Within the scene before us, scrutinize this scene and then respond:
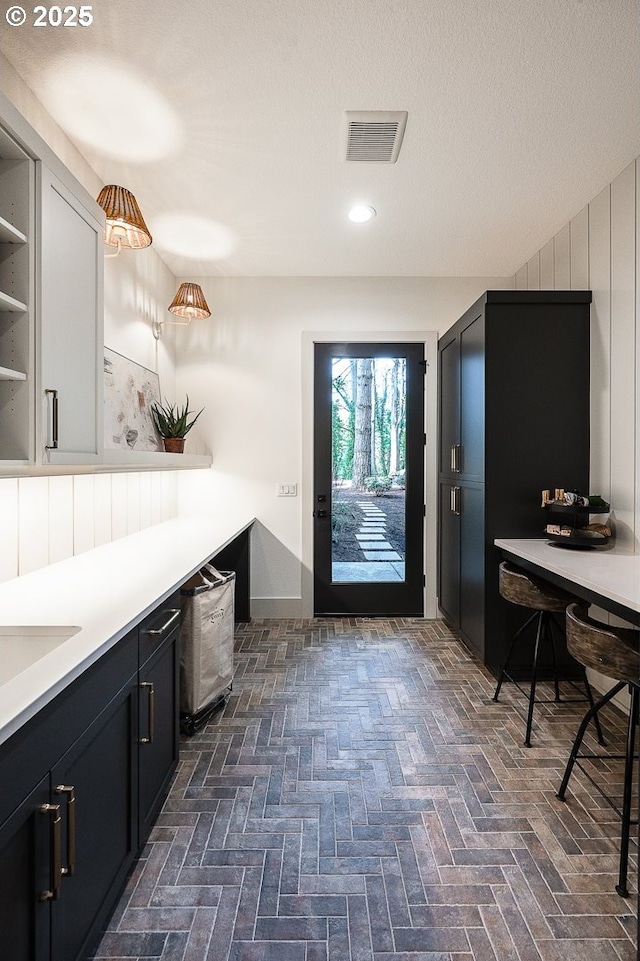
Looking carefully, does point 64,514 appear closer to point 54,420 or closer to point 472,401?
point 54,420

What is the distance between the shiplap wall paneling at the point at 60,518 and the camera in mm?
2445

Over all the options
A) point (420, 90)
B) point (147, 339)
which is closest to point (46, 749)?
point (420, 90)

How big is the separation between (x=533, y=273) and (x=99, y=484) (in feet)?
11.3

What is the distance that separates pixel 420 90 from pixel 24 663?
2.60m

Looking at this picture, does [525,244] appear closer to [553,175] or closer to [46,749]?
[553,175]

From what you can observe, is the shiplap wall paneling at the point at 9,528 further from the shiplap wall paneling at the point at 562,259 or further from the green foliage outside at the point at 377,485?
the shiplap wall paneling at the point at 562,259

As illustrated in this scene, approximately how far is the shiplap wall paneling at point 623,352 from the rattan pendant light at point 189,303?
264 cm

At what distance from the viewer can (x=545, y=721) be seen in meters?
2.72

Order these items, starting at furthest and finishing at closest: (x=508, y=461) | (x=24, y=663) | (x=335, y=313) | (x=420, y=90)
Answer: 1. (x=335, y=313)
2. (x=508, y=461)
3. (x=420, y=90)
4. (x=24, y=663)

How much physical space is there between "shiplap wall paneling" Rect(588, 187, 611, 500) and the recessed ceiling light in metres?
1.30

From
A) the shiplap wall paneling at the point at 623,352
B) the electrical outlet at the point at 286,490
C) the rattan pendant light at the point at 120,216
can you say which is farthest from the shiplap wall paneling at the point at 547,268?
the rattan pendant light at the point at 120,216

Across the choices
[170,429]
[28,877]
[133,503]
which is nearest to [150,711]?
[28,877]

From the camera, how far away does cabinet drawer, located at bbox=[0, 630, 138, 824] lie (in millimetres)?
951

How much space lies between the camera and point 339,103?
7.61 ft
